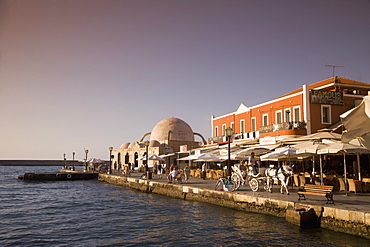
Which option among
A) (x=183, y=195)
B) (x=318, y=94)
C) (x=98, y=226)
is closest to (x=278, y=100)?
(x=318, y=94)

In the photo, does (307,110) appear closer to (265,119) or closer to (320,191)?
(265,119)

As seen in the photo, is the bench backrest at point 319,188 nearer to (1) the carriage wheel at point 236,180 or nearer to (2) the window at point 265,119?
(1) the carriage wheel at point 236,180

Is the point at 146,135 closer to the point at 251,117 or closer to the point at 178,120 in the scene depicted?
the point at 178,120

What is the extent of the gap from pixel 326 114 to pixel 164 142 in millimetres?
25769

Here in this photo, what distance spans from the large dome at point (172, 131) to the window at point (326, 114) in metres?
26.0

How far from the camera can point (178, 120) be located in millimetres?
48344

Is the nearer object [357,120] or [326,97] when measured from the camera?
[357,120]

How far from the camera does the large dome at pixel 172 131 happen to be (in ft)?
149

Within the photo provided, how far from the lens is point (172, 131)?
4578 cm

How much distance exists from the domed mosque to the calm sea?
25.5 meters

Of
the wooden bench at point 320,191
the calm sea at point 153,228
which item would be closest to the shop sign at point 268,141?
the calm sea at point 153,228

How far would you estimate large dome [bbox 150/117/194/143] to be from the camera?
45438 mm

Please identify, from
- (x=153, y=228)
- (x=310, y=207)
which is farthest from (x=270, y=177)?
(x=153, y=228)

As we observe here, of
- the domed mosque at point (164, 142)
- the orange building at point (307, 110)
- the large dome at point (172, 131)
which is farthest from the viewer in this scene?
the large dome at point (172, 131)
